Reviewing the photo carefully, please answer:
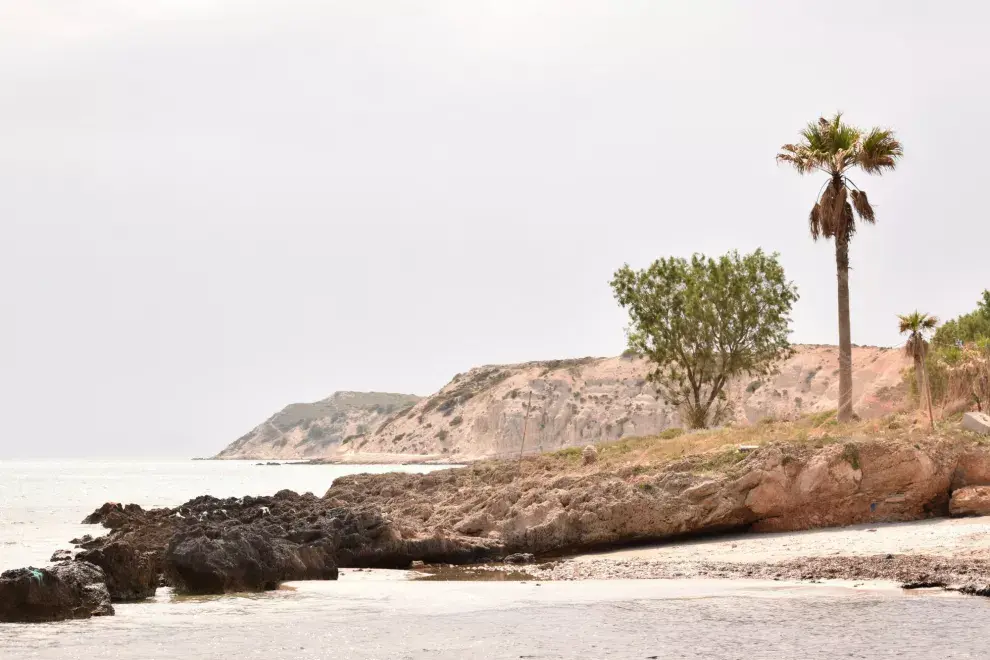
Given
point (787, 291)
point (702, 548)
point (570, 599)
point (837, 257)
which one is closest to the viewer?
point (570, 599)

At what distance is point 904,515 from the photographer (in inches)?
880

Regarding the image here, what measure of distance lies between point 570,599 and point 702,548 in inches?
240

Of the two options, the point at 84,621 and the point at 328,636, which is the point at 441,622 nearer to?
the point at 328,636

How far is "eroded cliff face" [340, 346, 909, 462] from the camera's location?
372ft

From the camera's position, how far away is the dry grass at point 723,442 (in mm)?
23969

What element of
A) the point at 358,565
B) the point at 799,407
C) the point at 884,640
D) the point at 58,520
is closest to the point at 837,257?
the point at 358,565

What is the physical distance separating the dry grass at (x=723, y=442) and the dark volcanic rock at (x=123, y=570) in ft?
40.5

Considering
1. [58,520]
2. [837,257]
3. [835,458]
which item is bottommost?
[58,520]

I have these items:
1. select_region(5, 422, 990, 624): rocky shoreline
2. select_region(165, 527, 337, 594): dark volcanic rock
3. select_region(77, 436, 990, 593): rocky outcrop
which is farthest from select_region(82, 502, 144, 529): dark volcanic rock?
select_region(165, 527, 337, 594): dark volcanic rock

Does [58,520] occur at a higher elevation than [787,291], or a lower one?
lower

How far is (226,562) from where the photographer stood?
58.2 feet

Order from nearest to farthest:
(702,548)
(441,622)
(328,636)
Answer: (328,636), (441,622), (702,548)

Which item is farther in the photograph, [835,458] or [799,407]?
[799,407]

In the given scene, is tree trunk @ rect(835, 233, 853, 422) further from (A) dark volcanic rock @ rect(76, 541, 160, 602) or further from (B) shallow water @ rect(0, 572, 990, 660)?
(A) dark volcanic rock @ rect(76, 541, 160, 602)
